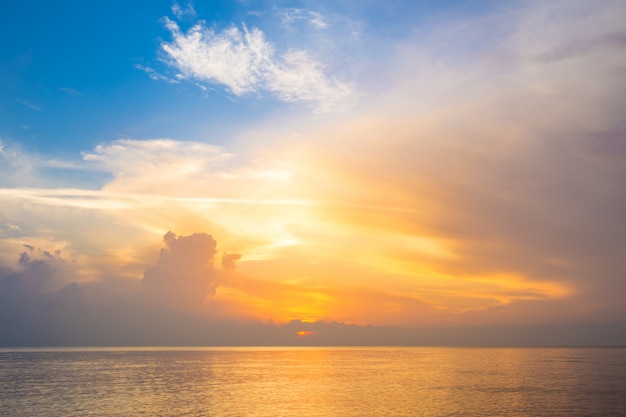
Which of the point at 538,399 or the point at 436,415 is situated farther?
the point at 538,399

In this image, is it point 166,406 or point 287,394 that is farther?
point 287,394

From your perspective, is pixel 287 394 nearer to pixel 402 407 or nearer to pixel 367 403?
pixel 367 403

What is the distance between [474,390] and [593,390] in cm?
2495

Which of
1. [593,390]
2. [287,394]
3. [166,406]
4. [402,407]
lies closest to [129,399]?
[166,406]

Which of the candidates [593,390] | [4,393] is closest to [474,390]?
[593,390]

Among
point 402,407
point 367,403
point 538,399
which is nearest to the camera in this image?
point 402,407

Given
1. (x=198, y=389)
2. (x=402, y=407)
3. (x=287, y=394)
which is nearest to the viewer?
(x=402, y=407)

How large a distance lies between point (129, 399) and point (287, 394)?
30.8 meters

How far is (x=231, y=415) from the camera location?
Answer: 75188mm

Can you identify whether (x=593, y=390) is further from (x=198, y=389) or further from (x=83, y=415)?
(x=83, y=415)

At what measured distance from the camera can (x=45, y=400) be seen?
3597 inches

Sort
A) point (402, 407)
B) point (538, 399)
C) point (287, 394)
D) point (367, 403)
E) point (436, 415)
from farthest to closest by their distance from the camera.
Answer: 1. point (287, 394)
2. point (538, 399)
3. point (367, 403)
4. point (402, 407)
5. point (436, 415)

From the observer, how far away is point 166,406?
8325 centimetres

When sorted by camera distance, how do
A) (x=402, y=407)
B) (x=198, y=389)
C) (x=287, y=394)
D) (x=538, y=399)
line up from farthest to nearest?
(x=198, y=389) < (x=287, y=394) < (x=538, y=399) < (x=402, y=407)
